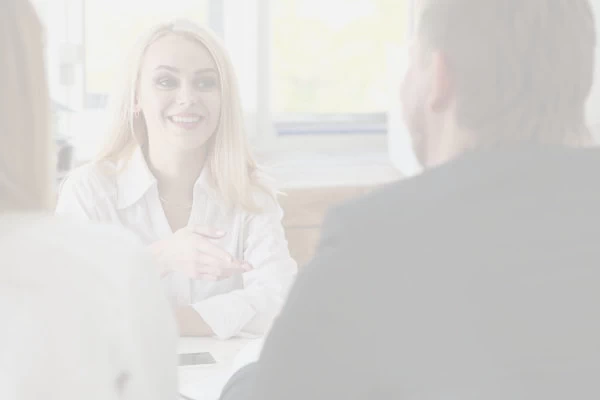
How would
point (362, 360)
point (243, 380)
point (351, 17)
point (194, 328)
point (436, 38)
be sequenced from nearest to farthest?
point (362, 360)
point (436, 38)
point (243, 380)
point (194, 328)
point (351, 17)

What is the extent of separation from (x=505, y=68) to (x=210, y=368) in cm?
96

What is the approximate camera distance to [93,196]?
2594mm

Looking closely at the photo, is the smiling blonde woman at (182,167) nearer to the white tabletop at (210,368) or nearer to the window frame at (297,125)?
the white tabletop at (210,368)

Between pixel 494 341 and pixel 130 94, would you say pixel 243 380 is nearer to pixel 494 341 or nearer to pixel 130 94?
pixel 494 341

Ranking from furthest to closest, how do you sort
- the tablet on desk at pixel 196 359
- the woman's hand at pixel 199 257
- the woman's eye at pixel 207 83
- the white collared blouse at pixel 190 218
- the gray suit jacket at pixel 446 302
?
the woman's eye at pixel 207 83
the white collared blouse at pixel 190 218
the woman's hand at pixel 199 257
the tablet on desk at pixel 196 359
the gray suit jacket at pixel 446 302

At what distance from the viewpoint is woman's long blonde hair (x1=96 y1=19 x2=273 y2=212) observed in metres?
2.64

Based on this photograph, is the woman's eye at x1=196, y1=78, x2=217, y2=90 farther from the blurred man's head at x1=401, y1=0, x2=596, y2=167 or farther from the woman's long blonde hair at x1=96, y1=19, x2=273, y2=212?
the blurred man's head at x1=401, y1=0, x2=596, y2=167

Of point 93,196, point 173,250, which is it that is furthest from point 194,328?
point 93,196

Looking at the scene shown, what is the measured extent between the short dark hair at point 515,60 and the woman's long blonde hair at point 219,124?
1553 millimetres

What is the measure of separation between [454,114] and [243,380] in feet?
1.53

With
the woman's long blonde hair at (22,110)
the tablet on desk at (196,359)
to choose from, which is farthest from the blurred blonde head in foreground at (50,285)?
the tablet on desk at (196,359)

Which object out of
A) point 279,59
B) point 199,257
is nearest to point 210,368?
point 199,257

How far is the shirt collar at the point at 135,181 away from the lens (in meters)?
2.61

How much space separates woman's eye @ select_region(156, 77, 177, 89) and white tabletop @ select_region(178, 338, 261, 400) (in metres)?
0.80
